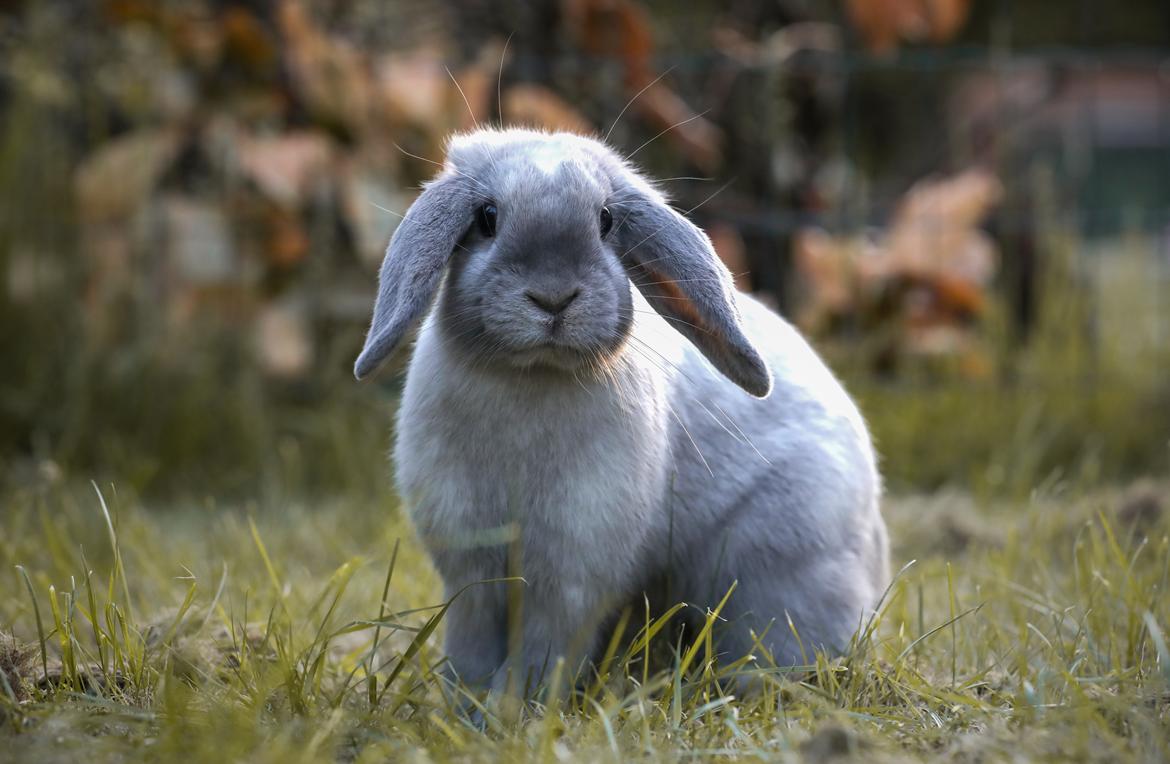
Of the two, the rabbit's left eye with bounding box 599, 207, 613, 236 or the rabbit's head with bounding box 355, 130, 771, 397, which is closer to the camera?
the rabbit's head with bounding box 355, 130, 771, 397

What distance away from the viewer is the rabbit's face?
208 centimetres

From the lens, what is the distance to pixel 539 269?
2.09m

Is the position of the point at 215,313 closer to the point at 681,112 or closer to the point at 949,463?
the point at 681,112

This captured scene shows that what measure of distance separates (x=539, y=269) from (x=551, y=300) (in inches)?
2.7

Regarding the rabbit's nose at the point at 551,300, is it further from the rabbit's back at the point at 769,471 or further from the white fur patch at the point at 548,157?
the rabbit's back at the point at 769,471

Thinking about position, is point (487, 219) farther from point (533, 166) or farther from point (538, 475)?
point (538, 475)

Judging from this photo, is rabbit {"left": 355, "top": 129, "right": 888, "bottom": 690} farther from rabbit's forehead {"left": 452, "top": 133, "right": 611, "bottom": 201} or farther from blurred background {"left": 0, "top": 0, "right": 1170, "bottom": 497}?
blurred background {"left": 0, "top": 0, "right": 1170, "bottom": 497}

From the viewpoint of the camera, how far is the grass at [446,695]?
5.44ft

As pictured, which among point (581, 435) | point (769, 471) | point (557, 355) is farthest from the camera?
point (769, 471)

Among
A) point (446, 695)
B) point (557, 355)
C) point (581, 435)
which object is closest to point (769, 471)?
point (581, 435)

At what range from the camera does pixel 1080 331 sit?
17.1 feet

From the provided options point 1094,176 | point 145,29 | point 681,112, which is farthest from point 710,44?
point 1094,176

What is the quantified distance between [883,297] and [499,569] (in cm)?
A: 340

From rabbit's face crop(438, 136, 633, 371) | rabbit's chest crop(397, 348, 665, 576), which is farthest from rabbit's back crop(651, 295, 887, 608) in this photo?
rabbit's face crop(438, 136, 633, 371)
